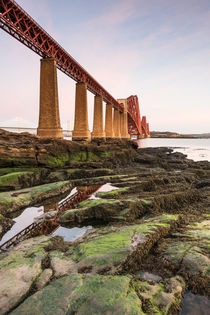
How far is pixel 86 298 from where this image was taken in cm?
218

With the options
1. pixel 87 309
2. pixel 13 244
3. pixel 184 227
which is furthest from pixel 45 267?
pixel 184 227

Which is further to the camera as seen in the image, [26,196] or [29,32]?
[29,32]

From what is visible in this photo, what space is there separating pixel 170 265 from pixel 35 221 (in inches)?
166

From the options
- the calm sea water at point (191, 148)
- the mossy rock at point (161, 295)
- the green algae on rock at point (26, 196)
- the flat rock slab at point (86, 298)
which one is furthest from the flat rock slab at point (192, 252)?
the calm sea water at point (191, 148)

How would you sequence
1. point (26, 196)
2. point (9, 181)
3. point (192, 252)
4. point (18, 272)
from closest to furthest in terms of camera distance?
point (18, 272) → point (192, 252) → point (26, 196) → point (9, 181)

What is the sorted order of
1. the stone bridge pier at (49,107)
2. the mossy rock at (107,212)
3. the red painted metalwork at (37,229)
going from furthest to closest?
1. the stone bridge pier at (49,107)
2. the mossy rock at (107,212)
3. the red painted metalwork at (37,229)

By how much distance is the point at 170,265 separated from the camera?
2.95 meters

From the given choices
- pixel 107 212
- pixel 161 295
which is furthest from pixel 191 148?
pixel 161 295

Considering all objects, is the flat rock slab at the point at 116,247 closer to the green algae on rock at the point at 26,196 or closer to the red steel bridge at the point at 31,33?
the green algae on rock at the point at 26,196

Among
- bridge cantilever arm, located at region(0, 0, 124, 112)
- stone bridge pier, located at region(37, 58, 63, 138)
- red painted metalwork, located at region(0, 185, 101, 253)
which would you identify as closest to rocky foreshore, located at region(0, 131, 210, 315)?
red painted metalwork, located at region(0, 185, 101, 253)

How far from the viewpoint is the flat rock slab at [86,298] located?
2006 mm

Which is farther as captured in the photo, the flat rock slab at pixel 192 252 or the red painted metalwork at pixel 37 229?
the red painted metalwork at pixel 37 229

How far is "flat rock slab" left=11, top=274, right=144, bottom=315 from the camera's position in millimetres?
2006

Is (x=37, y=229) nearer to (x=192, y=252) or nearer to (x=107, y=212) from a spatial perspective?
(x=107, y=212)
